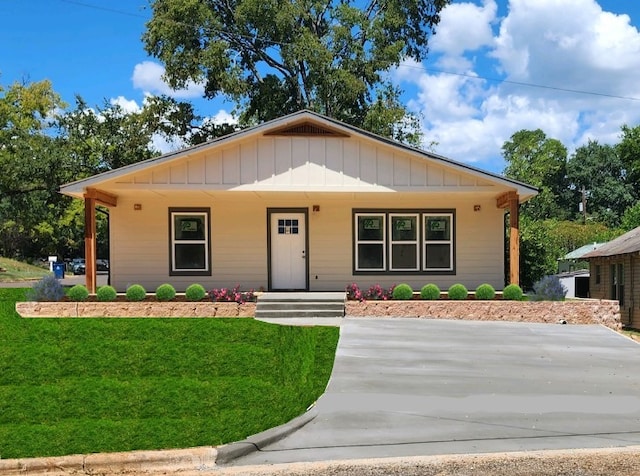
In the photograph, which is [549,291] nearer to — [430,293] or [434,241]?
[430,293]

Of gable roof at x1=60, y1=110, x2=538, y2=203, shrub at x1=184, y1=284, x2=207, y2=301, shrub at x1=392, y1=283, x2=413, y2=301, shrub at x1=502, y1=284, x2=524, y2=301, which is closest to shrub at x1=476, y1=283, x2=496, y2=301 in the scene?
shrub at x1=502, y1=284, x2=524, y2=301

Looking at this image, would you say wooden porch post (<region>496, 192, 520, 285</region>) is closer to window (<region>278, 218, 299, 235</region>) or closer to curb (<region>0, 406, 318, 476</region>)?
window (<region>278, 218, 299, 235</region>)

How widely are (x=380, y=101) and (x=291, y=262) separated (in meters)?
17.2

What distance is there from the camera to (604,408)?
6.87 m

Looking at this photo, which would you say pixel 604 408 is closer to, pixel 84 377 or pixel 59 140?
pixel 84 377

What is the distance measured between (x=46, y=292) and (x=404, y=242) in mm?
9304

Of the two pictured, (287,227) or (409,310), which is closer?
(409,310)

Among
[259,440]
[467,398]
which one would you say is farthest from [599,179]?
[259,440]

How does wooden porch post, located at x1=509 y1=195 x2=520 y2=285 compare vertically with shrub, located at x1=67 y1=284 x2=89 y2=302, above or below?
above

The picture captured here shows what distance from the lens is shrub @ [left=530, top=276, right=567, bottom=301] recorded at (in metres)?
14.2

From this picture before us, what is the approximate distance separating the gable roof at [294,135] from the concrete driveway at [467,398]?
4667mm

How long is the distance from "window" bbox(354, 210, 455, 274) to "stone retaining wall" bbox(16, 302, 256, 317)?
4.00 meters

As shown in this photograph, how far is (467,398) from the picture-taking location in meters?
7.18

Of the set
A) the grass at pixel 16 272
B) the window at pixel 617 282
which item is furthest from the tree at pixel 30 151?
the window at pixel 617 282
